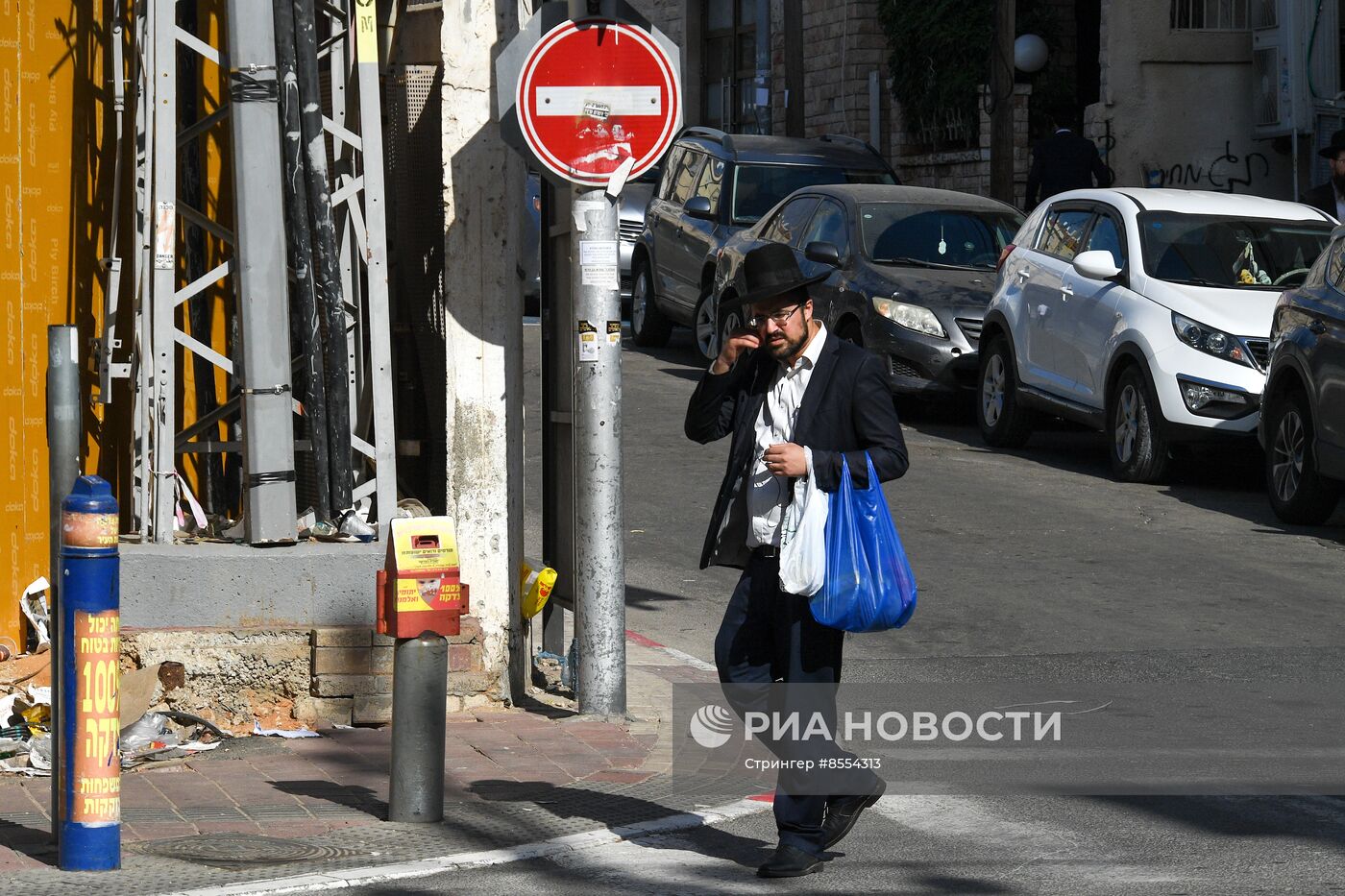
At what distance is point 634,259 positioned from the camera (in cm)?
2111

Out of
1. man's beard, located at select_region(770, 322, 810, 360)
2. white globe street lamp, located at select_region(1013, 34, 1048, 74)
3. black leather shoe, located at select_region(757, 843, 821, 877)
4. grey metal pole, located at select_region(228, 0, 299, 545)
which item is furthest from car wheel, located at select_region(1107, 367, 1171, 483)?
white globe street lamp, located at select_region(1013, 34, 1048, 74)

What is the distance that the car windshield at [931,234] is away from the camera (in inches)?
660

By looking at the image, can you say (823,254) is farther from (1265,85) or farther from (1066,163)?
(1265,85)

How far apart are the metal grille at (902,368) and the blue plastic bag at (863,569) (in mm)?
10446

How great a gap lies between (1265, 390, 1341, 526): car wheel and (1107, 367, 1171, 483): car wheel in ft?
3.22

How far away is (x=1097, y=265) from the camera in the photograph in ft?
44.9

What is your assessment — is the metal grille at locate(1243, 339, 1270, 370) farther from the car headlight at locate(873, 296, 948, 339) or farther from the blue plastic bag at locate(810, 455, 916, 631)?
the blue plastic bag at locate(810, 455, 916, 631)

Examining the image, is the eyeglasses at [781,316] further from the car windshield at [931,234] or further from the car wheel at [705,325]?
the car wheel at [705,325]

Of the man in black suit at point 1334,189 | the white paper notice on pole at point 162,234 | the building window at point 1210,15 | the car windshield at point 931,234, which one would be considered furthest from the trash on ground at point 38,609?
the building window at point 1210,15

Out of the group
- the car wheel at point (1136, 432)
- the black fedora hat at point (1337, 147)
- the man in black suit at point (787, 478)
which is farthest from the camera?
the black fedora hat at point (1337, 147)

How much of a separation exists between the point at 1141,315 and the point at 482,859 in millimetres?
8630

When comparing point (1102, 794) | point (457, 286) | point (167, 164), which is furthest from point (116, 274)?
point (1102, 794)

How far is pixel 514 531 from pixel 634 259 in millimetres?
12972

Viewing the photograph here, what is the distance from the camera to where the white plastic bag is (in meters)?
5.64
